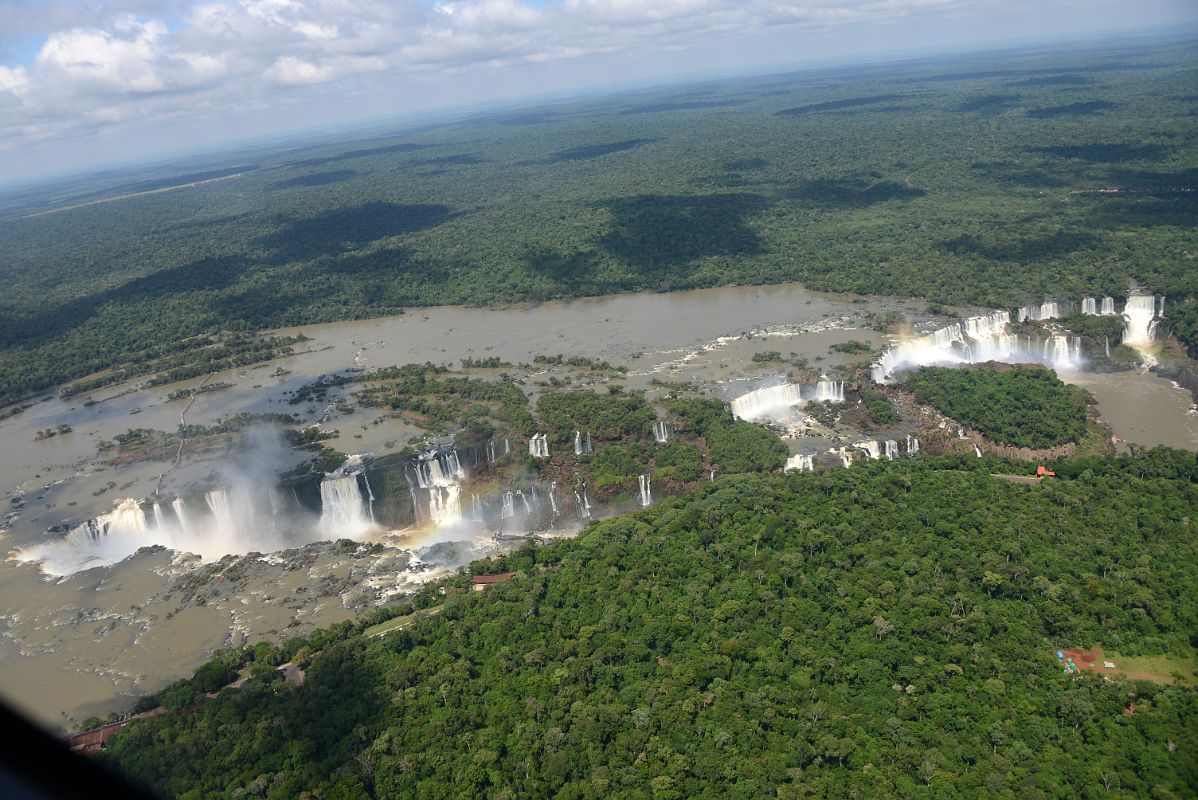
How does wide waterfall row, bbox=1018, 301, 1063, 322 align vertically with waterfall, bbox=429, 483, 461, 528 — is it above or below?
above

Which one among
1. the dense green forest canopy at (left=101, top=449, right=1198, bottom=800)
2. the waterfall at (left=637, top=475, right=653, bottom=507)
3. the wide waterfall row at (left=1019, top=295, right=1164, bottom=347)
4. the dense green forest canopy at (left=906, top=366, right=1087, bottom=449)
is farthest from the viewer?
the wide waterfall row at (left=1019, top=295, right=1164, bottom=347)

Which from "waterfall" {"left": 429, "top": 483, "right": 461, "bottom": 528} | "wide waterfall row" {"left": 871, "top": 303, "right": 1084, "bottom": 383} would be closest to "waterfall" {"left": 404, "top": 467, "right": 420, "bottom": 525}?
"waterfall" {"left": 429, "top": 483, "right": 461, "bottom": 528}

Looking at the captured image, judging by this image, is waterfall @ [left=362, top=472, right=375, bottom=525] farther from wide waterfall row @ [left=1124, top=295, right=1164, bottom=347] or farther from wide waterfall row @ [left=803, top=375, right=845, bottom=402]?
wide waterfall row @ [left=1124, top=295, right=1164, bottom=347]

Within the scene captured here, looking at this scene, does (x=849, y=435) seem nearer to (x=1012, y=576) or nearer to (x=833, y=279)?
(x=1012, y=576)

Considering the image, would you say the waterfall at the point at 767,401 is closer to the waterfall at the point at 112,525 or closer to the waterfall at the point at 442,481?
the waterfall at the point at 442,481

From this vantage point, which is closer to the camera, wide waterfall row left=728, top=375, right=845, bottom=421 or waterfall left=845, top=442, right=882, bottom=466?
waterfall left=845, top=442, right=882, bottom=466

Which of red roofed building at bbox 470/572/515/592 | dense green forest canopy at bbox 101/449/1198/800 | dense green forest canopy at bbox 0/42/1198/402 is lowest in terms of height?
red roofed building at bbox 470/572/515/592

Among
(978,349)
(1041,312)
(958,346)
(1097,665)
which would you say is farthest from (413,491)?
(1041,312)

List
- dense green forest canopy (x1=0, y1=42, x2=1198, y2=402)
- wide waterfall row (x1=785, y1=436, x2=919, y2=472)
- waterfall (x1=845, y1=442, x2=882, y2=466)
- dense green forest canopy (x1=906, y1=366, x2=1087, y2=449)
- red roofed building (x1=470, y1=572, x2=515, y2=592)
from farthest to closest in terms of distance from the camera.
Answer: dense green forest canopy (x1=0, y1=42, x2=1198, y2=402), waterfall (x1=845, y1=442, x2=882, y2=466), dense green forest canopy (x1=906, y1=366, x2=1087, y2=449), wide waterfall row (x1=785, y1=436, x2=919, y2=472), red roofed building (x1=470, y1=572, x2=515, y2=592)
